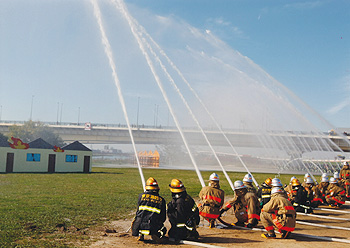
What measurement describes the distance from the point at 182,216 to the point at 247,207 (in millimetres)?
3502

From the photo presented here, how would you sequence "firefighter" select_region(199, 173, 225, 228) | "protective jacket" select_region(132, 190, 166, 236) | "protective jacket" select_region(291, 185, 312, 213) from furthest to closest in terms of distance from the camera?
"protective jacket" select_region(291, 185, 312, 213) → "firefighter" select_region(199, 173, 225, 228) → "protective jacket" select_region(132, 190, 166, 236)

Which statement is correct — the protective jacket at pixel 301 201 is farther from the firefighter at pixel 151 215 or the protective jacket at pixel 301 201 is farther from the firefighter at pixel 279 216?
the firefighter at pixel 151 215

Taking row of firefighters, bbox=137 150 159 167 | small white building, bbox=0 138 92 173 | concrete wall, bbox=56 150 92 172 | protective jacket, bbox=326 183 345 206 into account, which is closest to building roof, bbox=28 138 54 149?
small white building, bbox=0 138 92 173

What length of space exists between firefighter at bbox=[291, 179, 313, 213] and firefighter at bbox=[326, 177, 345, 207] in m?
3.59

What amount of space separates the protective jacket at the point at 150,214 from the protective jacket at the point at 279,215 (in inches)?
135

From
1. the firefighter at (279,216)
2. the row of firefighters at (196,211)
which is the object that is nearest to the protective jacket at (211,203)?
the row of firefighters at (196,211)

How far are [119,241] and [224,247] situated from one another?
10.0 ft

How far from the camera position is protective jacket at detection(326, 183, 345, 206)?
57.3 feet

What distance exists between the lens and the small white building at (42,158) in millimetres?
38500

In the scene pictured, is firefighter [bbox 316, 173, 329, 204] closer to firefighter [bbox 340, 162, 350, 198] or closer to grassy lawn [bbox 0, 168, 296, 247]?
firefighter [bbox 340, 162, 350, 198]

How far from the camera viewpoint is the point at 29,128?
87.6 m

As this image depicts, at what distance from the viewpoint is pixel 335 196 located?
57.6 feet

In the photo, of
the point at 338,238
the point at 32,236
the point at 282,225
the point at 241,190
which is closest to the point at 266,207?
the point at 282,225

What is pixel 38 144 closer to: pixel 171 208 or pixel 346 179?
pixel 346 179
